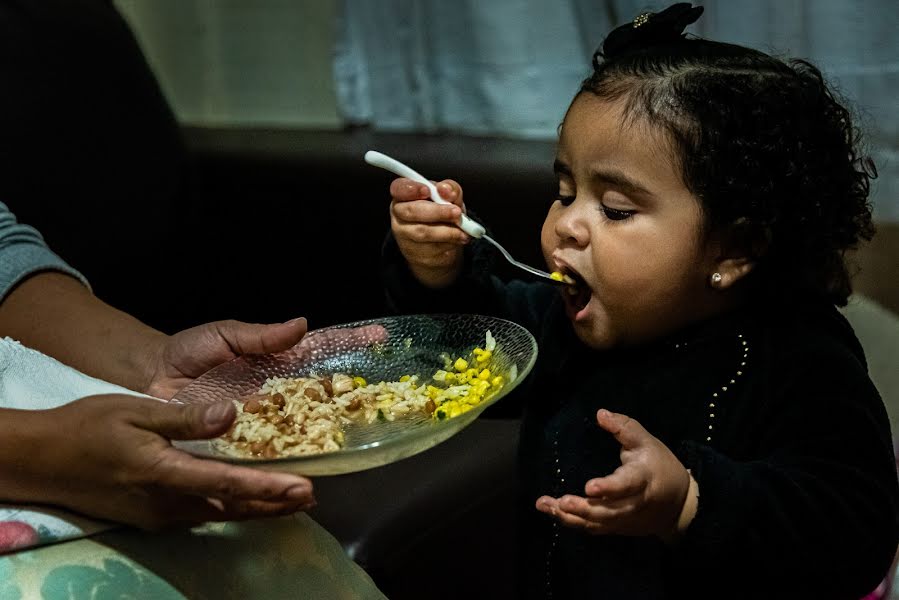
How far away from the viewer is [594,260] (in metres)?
1.08

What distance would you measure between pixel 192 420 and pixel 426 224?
1.31 feet

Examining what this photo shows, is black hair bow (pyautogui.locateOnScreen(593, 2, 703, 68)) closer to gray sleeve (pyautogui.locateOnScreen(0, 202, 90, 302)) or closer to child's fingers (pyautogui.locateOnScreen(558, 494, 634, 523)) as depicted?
child's fingers (pyautogui.locateOnScreen(558, 494, 634, 523))

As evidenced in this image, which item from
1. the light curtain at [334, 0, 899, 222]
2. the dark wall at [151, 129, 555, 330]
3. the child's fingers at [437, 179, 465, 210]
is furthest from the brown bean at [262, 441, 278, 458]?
the light curtain at [334, 0, 899, 222]

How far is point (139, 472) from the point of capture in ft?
2.93

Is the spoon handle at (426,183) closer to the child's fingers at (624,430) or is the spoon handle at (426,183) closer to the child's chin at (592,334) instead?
the child's chin at (592,334)

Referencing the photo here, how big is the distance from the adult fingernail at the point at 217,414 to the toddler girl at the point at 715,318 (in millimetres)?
360

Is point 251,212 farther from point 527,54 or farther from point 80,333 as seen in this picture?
point 80,333

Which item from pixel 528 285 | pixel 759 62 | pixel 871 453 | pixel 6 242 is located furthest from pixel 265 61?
pixel 871 453

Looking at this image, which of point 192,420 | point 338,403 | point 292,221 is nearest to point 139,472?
point 192,420

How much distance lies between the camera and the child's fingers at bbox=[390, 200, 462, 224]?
1172 mm

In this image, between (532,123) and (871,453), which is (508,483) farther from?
(532,123)

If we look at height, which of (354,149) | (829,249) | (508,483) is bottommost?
(508,483)

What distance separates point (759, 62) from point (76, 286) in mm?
875

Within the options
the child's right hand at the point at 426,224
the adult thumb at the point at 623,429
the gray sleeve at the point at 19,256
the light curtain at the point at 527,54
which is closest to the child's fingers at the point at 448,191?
the child's right hand at the point at 426,224
